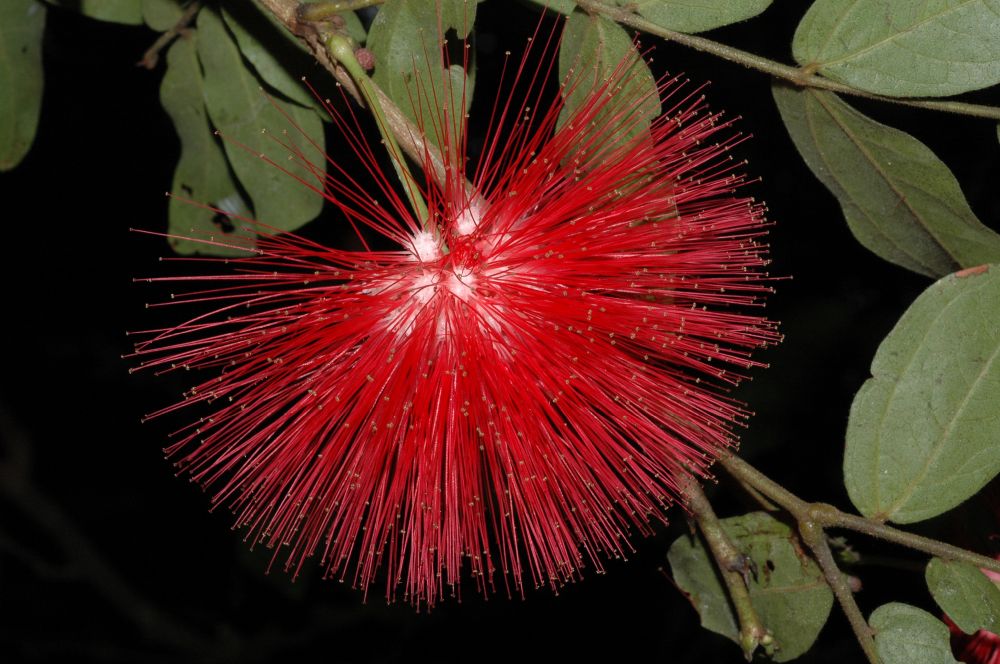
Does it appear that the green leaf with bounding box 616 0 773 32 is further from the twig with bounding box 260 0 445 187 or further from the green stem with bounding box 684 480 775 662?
the green stem with bounding box 684 480 775 662

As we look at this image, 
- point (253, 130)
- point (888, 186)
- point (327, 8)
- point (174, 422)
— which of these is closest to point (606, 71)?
point (327, 8)

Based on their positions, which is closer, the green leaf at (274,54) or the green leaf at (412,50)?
the green leaf at (412,50)

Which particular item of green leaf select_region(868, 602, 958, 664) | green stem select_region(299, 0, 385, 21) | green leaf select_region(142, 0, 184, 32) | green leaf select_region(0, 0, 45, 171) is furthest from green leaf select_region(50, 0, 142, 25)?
green leaf select_region(868, 602, 958, 664)

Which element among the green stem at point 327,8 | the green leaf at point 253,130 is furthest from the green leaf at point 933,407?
the green leaf at point 253,130

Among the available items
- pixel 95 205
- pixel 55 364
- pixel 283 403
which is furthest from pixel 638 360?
pixel 55 364

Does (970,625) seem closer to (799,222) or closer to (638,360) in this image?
(638,360)

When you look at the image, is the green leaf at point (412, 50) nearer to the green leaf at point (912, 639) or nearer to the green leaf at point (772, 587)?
the green leaf at point (772, 587)
